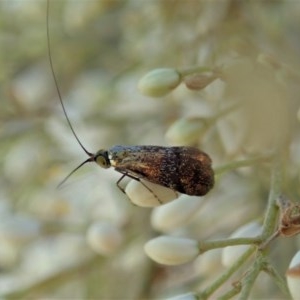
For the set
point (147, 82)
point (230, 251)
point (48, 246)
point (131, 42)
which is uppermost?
point (131, 42)

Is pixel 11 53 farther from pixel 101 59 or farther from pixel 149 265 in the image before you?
pixel 149 265

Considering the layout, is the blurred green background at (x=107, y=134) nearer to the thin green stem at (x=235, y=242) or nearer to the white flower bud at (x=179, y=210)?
the white flower bud at (x=179, y=210)

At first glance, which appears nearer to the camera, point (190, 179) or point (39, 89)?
point (190, 179)

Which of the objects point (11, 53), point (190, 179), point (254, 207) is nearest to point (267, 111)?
point (190, 179)

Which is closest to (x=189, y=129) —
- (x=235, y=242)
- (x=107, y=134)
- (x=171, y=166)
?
(x=171, y=166)

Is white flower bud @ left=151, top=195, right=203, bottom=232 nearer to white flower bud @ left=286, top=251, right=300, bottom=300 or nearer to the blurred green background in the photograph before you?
the blurred green background

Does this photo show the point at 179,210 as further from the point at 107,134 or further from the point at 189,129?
the point at 107,134
